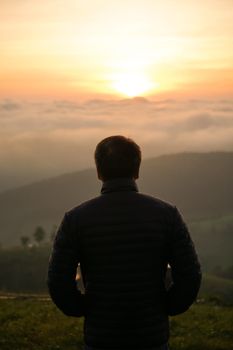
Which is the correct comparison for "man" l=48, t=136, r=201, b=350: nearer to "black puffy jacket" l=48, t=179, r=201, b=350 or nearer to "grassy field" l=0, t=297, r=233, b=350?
"black puffy jacket" l=48, t=179, r=201, b=350

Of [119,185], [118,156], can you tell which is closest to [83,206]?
[119,185]

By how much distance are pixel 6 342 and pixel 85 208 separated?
11749 millimetres

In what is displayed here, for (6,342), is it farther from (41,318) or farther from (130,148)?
(130,148)

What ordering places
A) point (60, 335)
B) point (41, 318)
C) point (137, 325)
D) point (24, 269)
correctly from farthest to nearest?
point (24, 269) → point (41, 318) → point (60, 335) → point (137, 325)

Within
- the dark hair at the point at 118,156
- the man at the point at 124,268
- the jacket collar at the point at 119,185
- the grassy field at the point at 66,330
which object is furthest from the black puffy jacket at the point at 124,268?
the grassy field at the point at 66,330

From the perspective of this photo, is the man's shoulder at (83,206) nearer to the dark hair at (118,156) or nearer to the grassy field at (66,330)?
the dark hair at (118,156)

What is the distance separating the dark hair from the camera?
707 centimetres

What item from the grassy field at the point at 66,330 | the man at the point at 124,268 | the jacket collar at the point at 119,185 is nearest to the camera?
the man at the point at 124,268

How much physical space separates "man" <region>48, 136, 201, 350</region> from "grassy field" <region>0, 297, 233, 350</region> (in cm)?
1083

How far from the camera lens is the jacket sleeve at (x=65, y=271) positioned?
679 centimetres

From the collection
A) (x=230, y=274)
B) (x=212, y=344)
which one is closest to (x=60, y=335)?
(x=212, y=344)

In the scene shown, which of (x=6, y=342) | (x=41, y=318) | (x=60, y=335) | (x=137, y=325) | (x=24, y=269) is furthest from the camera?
(x=24, y=269)

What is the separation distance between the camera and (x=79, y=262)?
22.8 ft

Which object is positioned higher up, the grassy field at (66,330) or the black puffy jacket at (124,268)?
the black puffy jacket at (124,268)
